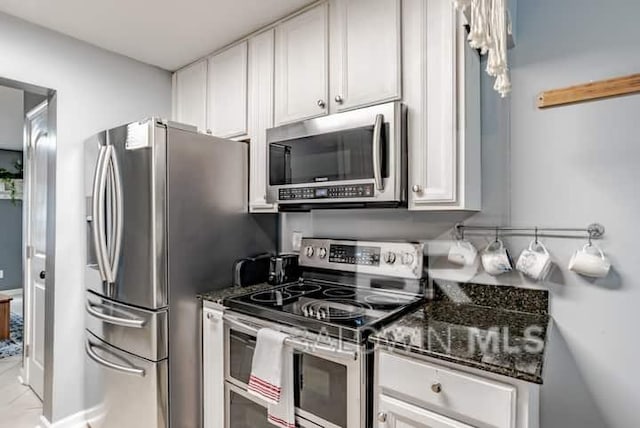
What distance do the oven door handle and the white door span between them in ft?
6.09

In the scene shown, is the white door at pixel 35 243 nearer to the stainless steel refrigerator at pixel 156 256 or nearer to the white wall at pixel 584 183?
the stainless steel refrigerator at pixel 156 256

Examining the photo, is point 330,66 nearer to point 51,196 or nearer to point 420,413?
point 420,413

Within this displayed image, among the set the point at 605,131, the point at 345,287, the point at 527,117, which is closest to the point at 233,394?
the point at 345,287

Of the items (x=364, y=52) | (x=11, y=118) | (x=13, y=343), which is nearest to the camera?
(x=364, y=52)

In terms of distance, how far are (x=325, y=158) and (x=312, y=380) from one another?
3.14 feet

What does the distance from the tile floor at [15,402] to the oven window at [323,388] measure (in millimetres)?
2011

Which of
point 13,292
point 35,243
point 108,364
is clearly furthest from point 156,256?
point 13,292

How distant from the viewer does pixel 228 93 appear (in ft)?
7.29

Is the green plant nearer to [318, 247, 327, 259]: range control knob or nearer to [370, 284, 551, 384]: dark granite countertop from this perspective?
[318, 247, 327, 259]: range control knob

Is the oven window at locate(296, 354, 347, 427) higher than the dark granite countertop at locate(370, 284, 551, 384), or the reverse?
the dark granite countertop at locate(370, 284, 551, 384)

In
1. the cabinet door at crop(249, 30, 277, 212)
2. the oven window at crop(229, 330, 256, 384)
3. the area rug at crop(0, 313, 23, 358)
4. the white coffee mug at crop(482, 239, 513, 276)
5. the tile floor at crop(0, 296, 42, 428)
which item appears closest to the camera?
the white coffee mug at crop(482, 239, 513, 276)

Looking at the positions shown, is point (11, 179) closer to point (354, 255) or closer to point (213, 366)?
point (213, 366)

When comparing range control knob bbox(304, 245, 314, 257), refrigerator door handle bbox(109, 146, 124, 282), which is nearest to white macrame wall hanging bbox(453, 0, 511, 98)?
range control knob bbox(304, 245, 314, 257)

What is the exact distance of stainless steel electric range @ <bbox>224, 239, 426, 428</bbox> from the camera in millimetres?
1281
